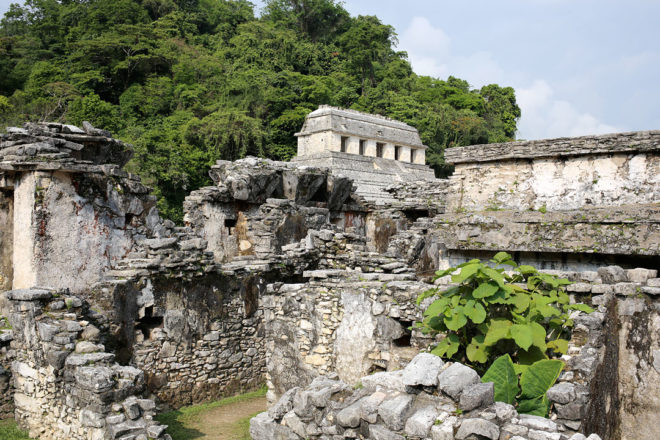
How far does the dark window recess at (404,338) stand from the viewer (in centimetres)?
588

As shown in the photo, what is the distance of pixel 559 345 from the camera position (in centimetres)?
418

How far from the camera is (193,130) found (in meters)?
27.1

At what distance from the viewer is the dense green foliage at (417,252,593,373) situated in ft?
12.8

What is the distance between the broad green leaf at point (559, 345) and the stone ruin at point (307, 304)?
0.09 meters

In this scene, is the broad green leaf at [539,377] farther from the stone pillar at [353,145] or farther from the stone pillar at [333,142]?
the stone pillar at [353,145]

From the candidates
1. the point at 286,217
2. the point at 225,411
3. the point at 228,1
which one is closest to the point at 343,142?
the point at 286,217

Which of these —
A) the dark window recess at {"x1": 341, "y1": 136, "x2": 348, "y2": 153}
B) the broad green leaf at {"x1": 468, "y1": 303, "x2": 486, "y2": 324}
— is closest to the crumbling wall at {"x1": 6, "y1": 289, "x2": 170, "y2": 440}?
the broad green leaf at {"x1": 468, "y1": 303, "x2": 486, "y2": 324}

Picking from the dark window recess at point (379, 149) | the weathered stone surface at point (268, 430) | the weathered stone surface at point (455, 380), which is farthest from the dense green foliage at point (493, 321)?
the dark window recess at point (379, 149)

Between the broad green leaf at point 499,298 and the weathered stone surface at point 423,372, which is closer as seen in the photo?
the weathered stone surface at point 423,372

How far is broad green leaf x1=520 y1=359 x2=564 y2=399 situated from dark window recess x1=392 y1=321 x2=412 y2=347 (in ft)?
7.49

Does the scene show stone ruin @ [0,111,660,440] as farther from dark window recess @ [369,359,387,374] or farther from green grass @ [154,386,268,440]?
green grass @ [154,386,268,440]

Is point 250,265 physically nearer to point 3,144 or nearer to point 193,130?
point 3,144

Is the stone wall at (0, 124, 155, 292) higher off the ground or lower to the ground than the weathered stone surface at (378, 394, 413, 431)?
higher

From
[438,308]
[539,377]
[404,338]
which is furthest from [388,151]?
[539,377]
